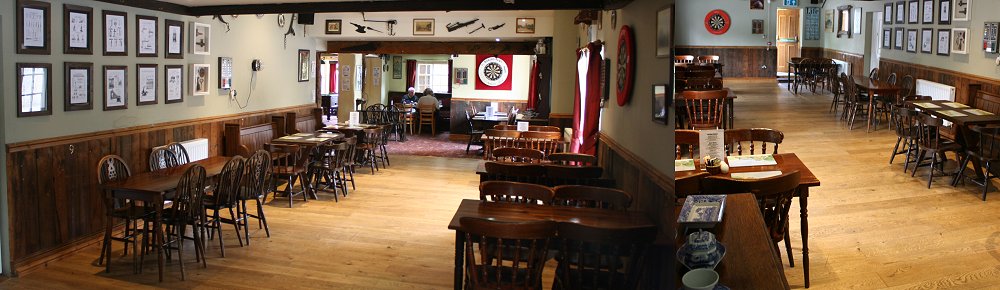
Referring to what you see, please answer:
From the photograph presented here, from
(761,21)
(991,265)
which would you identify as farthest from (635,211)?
(761,21)

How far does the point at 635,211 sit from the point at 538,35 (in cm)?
678

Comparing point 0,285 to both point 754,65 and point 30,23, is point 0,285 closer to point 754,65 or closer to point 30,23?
point 30,23

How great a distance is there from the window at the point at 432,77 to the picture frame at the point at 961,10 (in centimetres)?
1067

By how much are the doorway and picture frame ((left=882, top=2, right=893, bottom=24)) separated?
75.9 inches

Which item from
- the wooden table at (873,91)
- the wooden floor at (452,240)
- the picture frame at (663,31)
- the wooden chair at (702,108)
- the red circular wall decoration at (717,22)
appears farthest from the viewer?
the wooden table at (873,91)

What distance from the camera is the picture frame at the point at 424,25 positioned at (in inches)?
449

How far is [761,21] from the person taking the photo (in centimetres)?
1227

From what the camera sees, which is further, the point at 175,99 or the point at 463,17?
the point at 463,17

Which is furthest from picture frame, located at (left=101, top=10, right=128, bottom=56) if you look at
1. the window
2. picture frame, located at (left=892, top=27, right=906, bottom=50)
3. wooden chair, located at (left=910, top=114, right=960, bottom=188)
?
the window

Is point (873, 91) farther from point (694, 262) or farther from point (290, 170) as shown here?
point (694, 262)

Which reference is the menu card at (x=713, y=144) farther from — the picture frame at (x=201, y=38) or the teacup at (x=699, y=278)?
the picture frame at (x=201, y=38)

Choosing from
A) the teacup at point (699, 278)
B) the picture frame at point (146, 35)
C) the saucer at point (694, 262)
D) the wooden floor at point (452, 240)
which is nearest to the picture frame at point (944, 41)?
the wooden floor at point (452, 240)

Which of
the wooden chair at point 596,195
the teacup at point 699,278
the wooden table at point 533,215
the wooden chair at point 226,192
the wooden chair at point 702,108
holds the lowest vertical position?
the wooden chair at point 226,192

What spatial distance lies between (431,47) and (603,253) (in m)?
8.77
